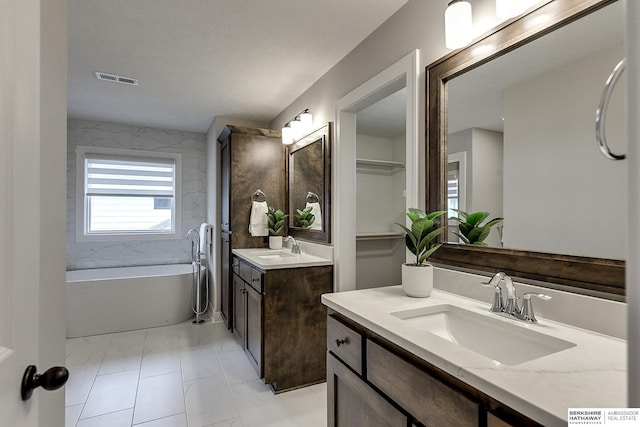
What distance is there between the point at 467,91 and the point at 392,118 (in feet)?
6.25

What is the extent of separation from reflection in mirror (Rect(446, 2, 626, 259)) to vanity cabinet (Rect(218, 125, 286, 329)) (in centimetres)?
226

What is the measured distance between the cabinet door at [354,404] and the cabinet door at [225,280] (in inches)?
88.0

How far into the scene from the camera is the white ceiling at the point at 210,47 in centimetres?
179

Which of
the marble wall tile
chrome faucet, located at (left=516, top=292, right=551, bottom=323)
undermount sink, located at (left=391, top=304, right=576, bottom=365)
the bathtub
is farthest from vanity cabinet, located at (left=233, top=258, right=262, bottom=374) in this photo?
the marble wall tile

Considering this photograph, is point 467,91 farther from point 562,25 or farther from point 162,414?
point 162,414

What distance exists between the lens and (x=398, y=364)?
98 cm

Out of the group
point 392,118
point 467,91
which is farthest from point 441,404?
point 392,118

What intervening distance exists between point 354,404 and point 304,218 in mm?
1902

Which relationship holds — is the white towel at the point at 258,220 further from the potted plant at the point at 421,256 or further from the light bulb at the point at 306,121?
the potted plant at the point at 421,256

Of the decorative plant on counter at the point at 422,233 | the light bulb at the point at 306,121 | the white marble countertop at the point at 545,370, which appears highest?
the light bulb at the point at 306,121

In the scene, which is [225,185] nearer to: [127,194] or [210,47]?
[210,47]

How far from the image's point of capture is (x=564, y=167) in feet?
3.52

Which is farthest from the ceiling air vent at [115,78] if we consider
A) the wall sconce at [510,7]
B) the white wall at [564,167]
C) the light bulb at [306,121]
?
the white wall at [564,167]

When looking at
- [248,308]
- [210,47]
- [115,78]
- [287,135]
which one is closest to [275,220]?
[287,135]
